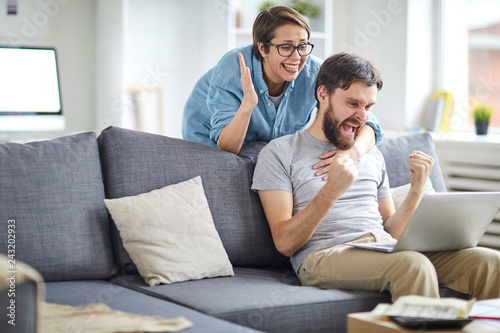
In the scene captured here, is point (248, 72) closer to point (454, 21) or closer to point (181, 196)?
point (181, 196)

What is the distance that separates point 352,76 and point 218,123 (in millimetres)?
549

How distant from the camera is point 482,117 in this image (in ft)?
12.3

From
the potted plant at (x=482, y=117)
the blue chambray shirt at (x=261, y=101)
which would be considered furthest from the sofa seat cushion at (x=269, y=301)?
the potted plant at (x=482, y=117)

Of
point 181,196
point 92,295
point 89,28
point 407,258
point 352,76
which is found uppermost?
point 89,28

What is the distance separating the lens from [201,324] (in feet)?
4.96

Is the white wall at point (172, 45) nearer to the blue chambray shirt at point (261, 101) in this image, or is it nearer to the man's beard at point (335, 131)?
the blue chambray shirt at point (261, 101)

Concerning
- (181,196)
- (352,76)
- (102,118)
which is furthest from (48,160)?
(102,118)

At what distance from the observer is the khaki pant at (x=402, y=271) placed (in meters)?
1.74

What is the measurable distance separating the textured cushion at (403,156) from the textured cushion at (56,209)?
1147mm

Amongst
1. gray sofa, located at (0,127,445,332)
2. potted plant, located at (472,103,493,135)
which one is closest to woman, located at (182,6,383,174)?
gray sofa, located at (0,127,445,332)

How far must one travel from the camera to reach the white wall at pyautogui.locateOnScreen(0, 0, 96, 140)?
4277 millimetres

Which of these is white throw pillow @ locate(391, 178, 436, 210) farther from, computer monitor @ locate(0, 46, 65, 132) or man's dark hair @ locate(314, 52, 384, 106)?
computer monitor @ locate(0, 46, 65, 132)

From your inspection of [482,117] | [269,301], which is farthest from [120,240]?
[482,117]

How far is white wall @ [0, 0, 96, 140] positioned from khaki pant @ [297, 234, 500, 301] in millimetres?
2906
